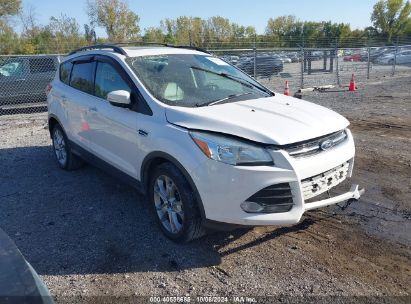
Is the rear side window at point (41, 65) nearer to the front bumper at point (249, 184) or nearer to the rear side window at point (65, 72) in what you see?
the rear side window at point (65, 72)

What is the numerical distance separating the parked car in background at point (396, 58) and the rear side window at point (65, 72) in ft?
69.6

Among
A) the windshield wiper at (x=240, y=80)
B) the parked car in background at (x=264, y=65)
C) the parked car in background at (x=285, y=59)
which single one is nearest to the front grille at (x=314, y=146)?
the windshield wiper at (x=240, y=80)

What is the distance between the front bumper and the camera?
298cm

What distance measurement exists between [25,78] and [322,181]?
1076 cm

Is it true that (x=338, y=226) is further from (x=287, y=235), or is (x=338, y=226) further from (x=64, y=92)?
(x=64, y=92)

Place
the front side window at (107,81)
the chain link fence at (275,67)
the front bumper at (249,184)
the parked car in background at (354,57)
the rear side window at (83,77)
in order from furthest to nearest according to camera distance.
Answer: the parked car in background at (354,57) → the chain link fence at (275,67) → the rear side window at (83,77) → the front side window at (107,81) → the front bumper at (249,184)

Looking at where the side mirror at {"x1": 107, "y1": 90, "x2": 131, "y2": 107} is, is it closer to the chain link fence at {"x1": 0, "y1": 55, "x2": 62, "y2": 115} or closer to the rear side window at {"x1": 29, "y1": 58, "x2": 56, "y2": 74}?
the chain link fence at {"x1": 0, "y1": 55, "x2": 62, "y2": 115}

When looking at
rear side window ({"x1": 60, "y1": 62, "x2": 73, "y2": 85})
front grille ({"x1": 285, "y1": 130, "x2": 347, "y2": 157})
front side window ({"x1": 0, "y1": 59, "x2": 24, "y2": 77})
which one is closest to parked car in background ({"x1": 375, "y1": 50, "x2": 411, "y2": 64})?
front side window ({"x1": 0, "y1": 59, "x2": 24, "y2": 77})

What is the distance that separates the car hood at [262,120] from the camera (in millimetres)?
3098

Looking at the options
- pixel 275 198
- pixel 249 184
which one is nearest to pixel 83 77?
pixel 249 184

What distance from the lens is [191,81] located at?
13.6 ft

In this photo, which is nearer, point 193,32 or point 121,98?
point 121,98

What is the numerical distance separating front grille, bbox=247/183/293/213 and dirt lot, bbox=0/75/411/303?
0.55 meters

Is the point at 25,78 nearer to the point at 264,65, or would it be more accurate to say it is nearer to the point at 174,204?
the point at 264,65
